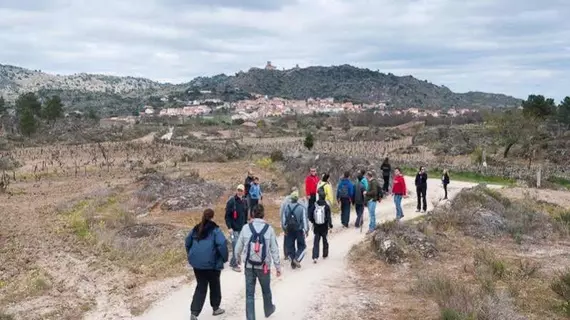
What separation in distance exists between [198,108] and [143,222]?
515 feet

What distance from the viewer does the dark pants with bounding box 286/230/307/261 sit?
1134 cm

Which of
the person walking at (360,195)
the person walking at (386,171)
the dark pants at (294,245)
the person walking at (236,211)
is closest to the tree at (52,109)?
the person walking at (386,171)

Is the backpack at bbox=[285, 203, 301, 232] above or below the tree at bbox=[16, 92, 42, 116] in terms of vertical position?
below

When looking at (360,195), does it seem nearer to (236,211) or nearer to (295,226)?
(295,226)

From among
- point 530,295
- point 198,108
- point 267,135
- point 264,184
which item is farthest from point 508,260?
point 198,108

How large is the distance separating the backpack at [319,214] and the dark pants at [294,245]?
411mm

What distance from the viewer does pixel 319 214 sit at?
1151 centimetres

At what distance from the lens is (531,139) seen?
4891 cm

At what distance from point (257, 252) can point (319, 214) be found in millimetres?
3762

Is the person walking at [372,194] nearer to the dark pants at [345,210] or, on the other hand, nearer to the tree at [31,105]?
the dark pants at [345,210]

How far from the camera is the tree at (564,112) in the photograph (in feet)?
198

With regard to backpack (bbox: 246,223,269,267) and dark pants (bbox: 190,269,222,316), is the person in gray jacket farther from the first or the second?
backpack (bbox: 246,223,269,267)

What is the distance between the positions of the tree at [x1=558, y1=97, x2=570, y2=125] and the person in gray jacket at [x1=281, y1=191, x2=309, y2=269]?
5686cm

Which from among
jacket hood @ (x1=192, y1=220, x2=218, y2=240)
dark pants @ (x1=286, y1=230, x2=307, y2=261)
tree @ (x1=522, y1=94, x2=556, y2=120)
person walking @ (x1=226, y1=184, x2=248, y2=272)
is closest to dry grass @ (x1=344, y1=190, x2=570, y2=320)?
dark pants @ (x1=286, y1=230, x2=307, y2=261)
